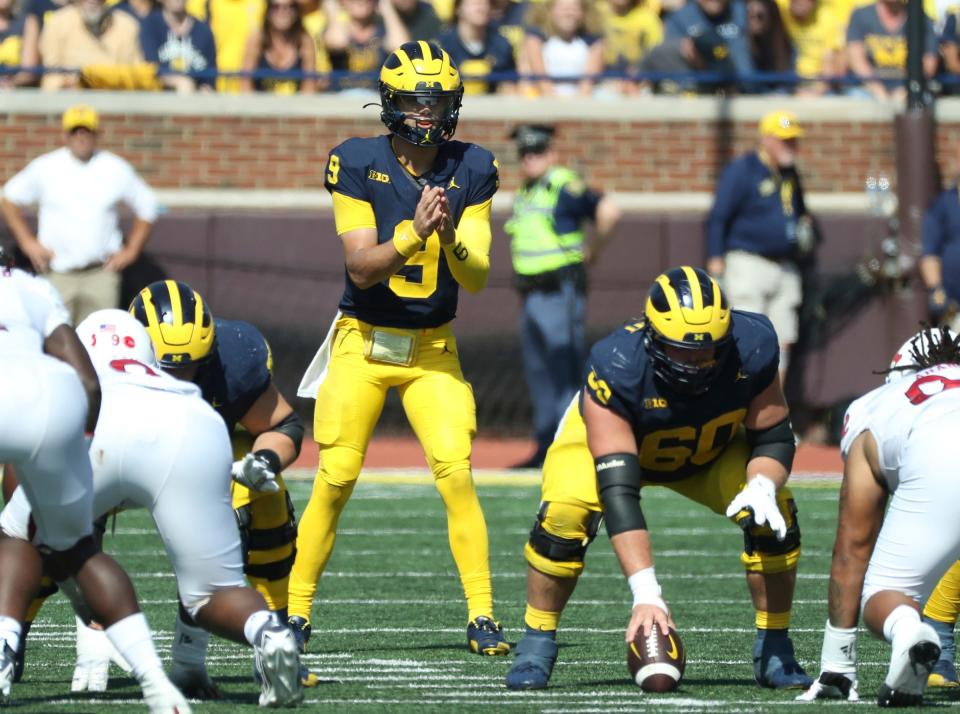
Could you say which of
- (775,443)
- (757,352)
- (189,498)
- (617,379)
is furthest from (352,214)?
(189,498)

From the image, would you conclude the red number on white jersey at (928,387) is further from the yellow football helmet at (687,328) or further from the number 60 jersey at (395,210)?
the number 60 jersey at (395,210)

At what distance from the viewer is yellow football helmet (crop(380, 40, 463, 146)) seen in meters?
7.04

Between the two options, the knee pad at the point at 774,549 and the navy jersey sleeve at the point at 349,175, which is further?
the navy jersey sleeve at the point at 349,175

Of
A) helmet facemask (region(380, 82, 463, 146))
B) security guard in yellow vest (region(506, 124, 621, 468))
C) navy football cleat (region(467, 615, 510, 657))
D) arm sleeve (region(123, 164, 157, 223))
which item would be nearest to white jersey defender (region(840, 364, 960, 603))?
navy football cleat (region(467, 615, 510, 657))

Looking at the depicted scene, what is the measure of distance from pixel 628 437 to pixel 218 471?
4.51 feet

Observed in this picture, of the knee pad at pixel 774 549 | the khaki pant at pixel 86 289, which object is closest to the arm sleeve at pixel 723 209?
the khaki pant at pixel 86 289

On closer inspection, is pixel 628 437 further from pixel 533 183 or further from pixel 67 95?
pixel 67 95

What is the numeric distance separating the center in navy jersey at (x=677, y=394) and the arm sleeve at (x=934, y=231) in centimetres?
720

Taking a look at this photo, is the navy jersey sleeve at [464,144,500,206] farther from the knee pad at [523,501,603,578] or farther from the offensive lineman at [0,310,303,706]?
the offensive lineman at [0,310,303,706]

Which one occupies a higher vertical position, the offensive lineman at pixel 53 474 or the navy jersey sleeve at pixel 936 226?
the offensive lineman at pixel 53 474

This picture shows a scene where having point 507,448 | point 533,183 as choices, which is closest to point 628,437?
point 533,183

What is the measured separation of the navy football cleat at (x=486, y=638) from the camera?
6.74 meters

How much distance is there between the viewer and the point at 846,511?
5793 millimetres

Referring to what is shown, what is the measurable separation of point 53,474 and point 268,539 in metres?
1.62
